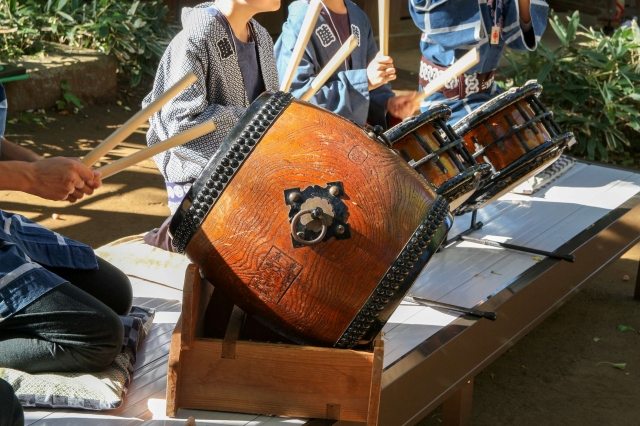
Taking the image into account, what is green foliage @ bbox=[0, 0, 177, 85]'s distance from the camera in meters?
5.98

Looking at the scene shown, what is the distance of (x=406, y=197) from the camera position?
69.3 inches

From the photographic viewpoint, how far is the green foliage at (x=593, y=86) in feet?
17.0

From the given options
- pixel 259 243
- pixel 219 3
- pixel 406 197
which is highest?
pixel 219 3

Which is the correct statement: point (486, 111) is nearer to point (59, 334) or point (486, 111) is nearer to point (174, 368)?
point (174, 368)

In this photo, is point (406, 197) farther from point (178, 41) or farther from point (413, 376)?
point (178, 41)

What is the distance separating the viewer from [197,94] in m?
2.43

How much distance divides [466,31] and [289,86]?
3.38ft

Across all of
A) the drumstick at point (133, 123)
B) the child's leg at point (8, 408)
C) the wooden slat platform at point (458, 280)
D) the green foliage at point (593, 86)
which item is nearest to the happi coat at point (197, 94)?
the wooden slat platform at point (458, 280)

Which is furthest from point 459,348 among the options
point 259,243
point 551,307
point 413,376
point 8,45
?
point 8,45

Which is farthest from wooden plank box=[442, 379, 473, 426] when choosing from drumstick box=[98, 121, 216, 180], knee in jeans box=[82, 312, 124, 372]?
drumstick box=[98, 121, 216, 180]

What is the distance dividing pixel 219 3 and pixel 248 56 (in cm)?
Result: 20

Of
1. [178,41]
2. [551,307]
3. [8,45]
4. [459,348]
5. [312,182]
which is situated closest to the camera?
[312,182]

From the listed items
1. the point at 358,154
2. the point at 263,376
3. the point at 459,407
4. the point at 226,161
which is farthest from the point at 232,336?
the point at 459,407

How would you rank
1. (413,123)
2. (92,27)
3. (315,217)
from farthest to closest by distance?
(92,27)
(413,123)
(315,217)
